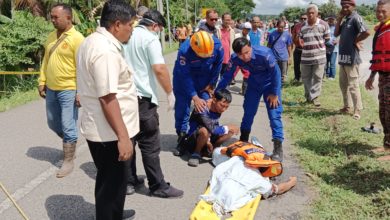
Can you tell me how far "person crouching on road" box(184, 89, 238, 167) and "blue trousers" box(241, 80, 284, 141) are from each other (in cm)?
30

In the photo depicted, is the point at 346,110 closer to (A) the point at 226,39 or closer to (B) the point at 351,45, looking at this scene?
(B) the point at 351,45

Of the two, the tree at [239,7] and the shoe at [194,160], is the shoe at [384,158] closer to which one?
the shoe at [194,160]

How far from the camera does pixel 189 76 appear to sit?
4957 millimetres

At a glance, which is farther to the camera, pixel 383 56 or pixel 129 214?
pixel 383 56

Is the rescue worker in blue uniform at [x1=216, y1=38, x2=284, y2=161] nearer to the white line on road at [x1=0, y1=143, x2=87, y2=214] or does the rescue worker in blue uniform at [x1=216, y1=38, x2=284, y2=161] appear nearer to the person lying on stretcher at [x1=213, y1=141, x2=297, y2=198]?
the person lying on stretcher at [x1=213, y1=141, x2=297, y2=198]

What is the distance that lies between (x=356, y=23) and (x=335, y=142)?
7.35 ft

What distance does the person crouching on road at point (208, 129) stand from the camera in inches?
186

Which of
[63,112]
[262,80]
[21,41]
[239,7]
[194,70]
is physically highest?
[239,7]

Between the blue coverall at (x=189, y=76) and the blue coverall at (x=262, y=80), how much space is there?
27 cm

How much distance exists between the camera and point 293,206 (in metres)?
3.72

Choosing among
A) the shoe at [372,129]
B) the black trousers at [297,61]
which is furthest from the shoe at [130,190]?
the black trousers at [297,61]

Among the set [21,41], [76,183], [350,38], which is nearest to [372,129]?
[350,38]

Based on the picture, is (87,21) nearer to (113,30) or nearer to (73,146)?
(73,146)

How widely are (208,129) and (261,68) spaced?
3.28 ft
